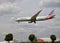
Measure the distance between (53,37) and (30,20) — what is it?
9359cm

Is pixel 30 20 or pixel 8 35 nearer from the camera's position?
pixel 30 20

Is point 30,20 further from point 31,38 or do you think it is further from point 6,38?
point 31,38

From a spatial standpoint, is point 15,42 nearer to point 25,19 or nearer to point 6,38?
point 6,38

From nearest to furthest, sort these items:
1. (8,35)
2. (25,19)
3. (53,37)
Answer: (25,19) → (8,35) → (53,37)

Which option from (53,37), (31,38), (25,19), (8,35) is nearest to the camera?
(25,19)

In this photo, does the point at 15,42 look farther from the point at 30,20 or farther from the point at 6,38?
the point at 30,20

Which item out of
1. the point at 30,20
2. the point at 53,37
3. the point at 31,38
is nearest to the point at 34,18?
the point at 30,20

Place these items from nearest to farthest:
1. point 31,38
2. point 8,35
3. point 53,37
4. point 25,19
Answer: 1. point 25,19
2. point 8,35
3. point 31,38
4. point 53,37

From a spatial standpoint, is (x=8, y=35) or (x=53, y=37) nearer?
(x=8, y=35)

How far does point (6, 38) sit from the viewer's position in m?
139

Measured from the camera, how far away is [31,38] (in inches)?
6102

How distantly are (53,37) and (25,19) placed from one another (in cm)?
9428

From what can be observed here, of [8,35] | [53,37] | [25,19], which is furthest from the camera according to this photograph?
[53,37]

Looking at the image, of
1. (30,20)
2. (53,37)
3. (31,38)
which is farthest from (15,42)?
(30,20)
